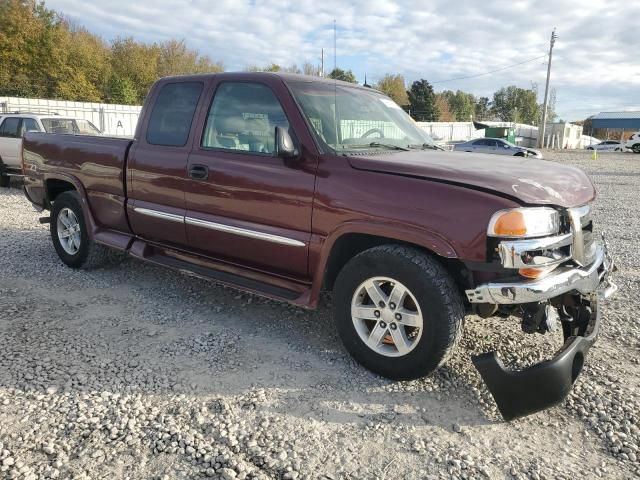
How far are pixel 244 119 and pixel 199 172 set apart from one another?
555 mm

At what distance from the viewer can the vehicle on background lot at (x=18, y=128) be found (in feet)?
37.4

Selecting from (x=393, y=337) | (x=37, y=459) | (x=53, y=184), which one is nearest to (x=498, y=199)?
(x=393, y=337)

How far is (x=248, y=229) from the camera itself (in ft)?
12.7

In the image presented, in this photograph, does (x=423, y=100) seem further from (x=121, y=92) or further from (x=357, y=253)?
(x=357, y=253)

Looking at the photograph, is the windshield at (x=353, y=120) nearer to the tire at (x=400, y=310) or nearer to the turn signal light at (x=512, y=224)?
the tire at (x=400, y=310)

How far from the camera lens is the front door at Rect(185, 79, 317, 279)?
361cm

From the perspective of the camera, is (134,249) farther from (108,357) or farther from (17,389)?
(17,389)

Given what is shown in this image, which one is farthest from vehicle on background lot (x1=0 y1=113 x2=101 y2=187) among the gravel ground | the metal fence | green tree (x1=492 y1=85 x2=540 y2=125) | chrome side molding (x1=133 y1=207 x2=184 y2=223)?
green tree (x1=492 y1=85 x2=540 y2=125)

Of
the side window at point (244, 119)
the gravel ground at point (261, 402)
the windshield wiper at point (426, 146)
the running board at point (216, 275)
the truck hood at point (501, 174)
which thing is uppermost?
the side window at point (244, 119)

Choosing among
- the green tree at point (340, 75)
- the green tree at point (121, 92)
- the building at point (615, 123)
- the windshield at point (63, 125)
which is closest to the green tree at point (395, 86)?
the green tree at point (340, 75)

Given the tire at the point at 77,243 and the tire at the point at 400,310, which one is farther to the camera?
the tire at the point at 77,243

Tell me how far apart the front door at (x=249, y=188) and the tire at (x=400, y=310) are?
0.46 metres

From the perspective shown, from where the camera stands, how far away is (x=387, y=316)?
10.7ft

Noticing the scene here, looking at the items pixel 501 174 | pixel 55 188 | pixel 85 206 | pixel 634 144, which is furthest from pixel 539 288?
pixel 634 144
